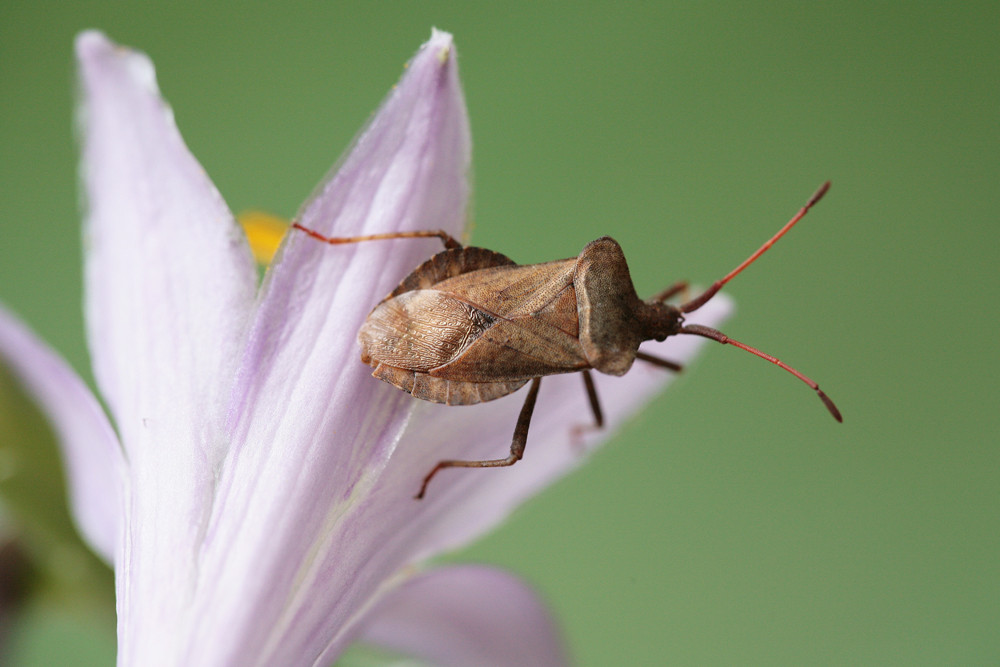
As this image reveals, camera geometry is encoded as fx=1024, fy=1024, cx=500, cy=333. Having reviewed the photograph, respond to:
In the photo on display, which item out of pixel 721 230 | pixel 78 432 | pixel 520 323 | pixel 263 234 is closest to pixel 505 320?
pixel 520 323

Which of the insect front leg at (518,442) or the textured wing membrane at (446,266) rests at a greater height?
the textured wing membrane at (446,266)

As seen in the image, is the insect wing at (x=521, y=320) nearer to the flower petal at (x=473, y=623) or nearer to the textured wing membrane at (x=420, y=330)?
the textured wing membrane at (x=420, y=330)

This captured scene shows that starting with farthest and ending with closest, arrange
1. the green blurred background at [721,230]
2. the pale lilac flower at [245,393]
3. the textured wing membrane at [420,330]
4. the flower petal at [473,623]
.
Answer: the green blurred background at [721,230]
the flower petal at [473,623]
the textured wing membrane at [420,330]
the pale lilac flower at [245,393]

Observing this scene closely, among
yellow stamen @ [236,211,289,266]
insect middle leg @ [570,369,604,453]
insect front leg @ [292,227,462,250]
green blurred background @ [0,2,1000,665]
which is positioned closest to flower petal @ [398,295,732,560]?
insect middle leg @ [570,369,604,453]

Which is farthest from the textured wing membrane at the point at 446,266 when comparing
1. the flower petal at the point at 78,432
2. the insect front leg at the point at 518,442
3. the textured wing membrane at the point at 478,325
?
the flower petal at the point at 78,432

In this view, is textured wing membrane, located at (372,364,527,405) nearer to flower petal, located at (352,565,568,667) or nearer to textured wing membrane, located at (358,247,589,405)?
textured wing membrane, located at (358,247,589,405)

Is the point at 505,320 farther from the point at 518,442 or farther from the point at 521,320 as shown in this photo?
the point at 518,442
